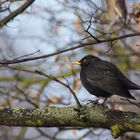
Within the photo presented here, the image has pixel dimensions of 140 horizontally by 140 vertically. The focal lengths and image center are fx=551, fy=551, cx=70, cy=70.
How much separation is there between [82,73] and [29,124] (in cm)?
132

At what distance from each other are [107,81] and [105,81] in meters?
0.02

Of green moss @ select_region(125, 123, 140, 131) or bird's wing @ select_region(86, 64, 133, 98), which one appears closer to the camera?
green moss @ select_region(125, 123, 140, 131)

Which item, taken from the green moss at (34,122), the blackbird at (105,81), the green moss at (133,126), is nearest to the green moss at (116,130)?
the green moss at (133,126)

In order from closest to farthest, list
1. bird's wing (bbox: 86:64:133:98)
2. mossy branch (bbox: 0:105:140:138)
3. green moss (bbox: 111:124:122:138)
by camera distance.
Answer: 1. green moss (bbox: 111:124:122:138)
2. mossy branch (bbox: 0:105:140:138)
3. bird's wing (bbox: 86:64:133:98)

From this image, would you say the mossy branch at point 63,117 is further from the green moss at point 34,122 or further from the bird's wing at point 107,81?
Answer: the bird's wing at point 107,81

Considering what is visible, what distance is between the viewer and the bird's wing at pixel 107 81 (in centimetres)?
432

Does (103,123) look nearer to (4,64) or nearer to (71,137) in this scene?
(4,64)

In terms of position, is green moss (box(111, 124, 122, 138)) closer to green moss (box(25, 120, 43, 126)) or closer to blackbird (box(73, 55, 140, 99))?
green moss (box(25, 120, 43, 126))

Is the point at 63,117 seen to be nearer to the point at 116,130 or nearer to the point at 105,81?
the point at 116,130

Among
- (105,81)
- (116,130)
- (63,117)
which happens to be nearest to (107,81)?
(105,81)

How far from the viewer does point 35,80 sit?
23.3 feet

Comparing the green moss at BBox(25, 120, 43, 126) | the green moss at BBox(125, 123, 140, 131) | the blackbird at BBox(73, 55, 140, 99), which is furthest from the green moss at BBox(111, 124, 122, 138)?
the blackbird at BBox(73, 55, 140, 99)

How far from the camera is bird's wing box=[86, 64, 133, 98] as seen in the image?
4316 millimetres

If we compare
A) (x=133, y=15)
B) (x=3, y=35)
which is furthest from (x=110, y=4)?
(x=3, y=35)
